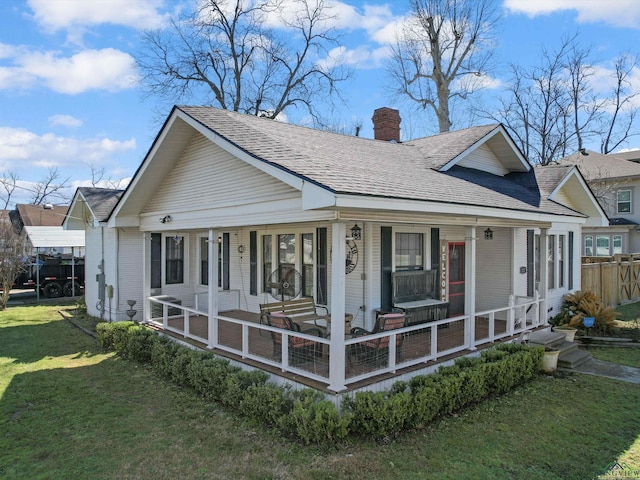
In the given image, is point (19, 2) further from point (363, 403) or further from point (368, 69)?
point (368, 69)

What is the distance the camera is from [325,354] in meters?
7.50

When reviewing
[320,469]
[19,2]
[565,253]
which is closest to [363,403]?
[320,469]

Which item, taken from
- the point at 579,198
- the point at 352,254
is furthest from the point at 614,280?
the point at 352,254

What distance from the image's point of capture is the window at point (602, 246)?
25.8 m

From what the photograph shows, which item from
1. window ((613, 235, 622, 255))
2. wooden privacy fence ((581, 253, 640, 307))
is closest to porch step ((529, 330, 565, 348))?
wooden privacy fence ((581, 253, 640, 307))

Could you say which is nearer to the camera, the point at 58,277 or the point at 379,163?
the point at 379,163

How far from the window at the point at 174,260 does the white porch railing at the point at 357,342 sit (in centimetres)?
270

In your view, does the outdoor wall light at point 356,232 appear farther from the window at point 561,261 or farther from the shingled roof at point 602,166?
the shingled roof at point 602,166

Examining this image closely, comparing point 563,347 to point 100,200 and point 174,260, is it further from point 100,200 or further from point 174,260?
point 100,200

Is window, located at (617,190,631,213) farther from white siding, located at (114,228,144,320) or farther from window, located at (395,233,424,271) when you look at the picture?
white siding, located at (114,228,144,320)

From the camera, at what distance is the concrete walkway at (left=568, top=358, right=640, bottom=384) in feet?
27.9

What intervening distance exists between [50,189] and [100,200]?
115ft

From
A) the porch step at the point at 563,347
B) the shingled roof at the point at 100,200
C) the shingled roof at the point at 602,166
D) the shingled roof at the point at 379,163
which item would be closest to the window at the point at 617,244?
the shingled roof at the point at 602,166

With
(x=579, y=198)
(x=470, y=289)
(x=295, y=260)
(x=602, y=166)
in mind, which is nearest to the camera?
(x=470, y=289)
